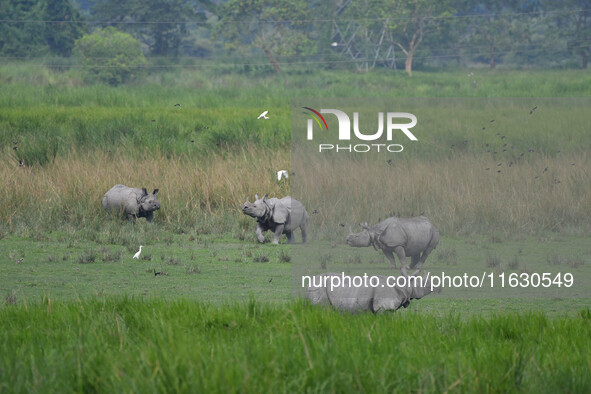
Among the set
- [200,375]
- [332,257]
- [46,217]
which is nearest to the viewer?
[200,375]

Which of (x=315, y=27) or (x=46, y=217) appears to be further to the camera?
(x=315, y=27)

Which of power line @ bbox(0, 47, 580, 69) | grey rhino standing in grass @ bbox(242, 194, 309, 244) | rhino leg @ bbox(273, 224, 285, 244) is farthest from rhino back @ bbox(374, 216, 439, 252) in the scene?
power line @ bbox(0, 47, 580, 69)

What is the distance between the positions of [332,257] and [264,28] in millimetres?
50539

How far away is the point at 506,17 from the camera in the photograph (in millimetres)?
59656

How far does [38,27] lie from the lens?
167 feet

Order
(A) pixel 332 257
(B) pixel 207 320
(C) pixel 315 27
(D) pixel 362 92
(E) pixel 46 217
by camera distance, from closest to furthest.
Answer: (B) pixel 207 320 < (A) pixel 332 257 < (E) pixel 46 217 < (D) pixel 362 92 < (C) pixel 315 27

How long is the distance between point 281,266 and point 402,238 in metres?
2.52

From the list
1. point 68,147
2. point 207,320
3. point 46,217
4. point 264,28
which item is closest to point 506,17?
point 264,28

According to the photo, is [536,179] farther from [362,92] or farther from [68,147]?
[362,92]

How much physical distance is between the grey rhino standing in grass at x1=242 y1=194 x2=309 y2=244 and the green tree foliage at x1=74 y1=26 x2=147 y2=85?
3683 cm

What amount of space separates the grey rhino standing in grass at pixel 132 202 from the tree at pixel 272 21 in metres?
40.8

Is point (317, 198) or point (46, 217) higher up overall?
point (317, 198)

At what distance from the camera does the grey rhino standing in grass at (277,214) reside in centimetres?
1077

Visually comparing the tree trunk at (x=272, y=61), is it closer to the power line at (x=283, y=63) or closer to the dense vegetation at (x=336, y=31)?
the dense vegetation at (x=336, y=31)
